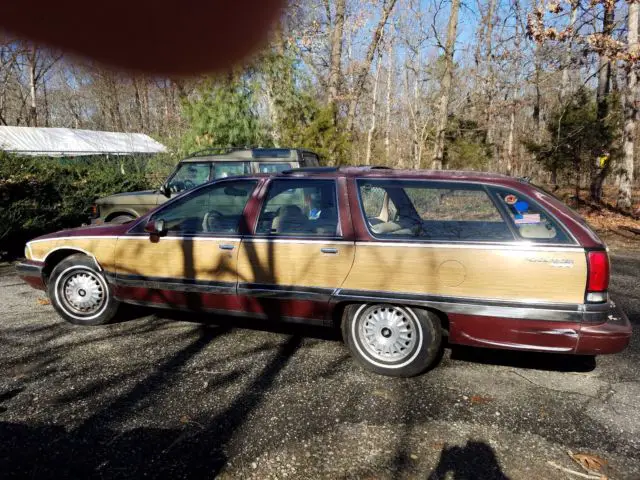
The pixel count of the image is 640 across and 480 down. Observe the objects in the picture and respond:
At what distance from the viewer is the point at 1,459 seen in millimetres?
2594

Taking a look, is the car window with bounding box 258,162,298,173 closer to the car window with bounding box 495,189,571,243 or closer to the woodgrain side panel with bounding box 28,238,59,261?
the woodgrain side panel with bounding box 28,238,59,261

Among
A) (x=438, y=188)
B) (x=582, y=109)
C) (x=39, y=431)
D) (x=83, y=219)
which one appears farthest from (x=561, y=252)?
(x=582, y=109)

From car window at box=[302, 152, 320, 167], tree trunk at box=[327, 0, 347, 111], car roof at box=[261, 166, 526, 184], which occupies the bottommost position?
car roof at box=[261, 166, 526, 184]

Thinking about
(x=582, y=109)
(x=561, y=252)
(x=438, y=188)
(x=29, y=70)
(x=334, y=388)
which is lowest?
(x=334, y=388)

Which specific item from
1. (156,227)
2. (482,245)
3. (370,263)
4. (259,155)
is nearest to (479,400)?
(482,245)

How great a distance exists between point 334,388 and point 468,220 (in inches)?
80.7

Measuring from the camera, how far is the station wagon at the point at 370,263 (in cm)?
325

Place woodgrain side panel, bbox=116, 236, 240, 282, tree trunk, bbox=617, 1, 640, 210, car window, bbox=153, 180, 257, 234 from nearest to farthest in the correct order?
woodgrain side panel, bbox=116, 236, 240, 282 → car window, bbox=153, 180, 257, 234 → tree trunk, bbox=617, 1, 640, 210

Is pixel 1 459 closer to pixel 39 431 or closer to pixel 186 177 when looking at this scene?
pixel 39 431

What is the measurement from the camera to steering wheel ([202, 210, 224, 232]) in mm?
4320

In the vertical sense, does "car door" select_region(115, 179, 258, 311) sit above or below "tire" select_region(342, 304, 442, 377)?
above

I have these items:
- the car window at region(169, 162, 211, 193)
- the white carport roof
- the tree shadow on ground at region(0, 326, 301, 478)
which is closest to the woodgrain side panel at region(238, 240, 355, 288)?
the tree shadow on ground at region(0, 326, 301, 478)

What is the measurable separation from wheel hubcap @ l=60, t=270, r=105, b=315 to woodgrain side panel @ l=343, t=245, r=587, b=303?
269 centimetres

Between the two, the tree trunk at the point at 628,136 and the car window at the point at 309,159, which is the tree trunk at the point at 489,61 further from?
the car window at the point at 309,159
